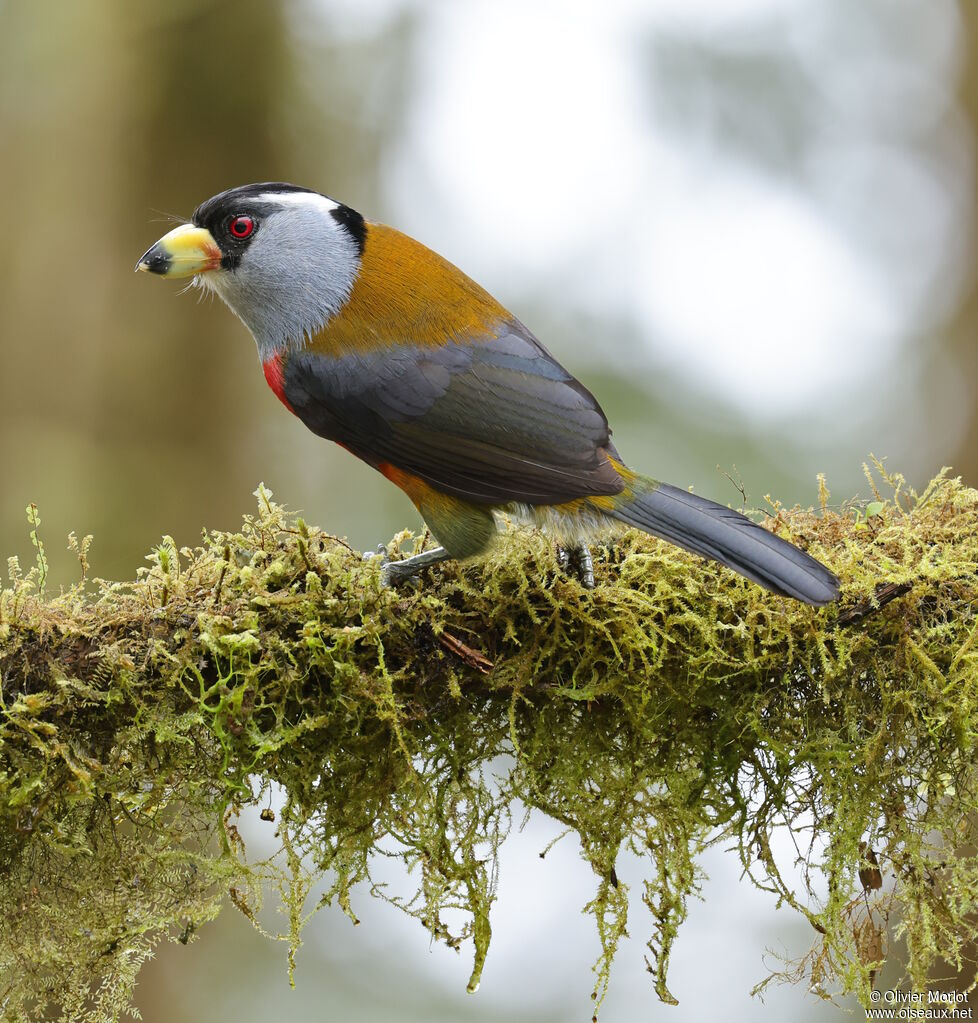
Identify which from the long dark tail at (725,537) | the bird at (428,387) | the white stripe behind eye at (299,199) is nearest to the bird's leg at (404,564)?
the bird at (428,387)

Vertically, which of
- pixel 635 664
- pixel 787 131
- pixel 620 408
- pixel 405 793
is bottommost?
pixel 405 793

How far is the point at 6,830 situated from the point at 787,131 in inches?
339

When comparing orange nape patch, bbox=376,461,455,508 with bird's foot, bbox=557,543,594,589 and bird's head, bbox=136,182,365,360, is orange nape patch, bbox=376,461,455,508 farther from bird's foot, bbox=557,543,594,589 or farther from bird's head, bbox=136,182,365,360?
bird's head, bbox=136,182,365,360

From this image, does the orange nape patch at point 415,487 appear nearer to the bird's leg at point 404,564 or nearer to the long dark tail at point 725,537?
the bird's leg at point 404,564

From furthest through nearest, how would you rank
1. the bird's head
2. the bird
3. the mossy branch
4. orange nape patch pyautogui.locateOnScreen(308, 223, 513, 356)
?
the bird's head, orange nape patch pyautogui.locateOnScreen(308, 223, 513, 356), the bird, the mossy branch

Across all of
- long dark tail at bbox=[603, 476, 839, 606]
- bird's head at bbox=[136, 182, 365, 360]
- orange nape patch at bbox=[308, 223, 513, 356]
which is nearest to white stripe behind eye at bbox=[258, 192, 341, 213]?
bird's head at bbox=[136, 182, 365, 360]

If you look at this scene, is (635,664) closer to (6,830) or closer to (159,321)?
(6,830)

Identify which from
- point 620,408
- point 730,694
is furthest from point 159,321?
point 730,694

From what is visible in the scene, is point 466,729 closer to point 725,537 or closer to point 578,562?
point 578,562

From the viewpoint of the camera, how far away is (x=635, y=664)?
2.32 metres

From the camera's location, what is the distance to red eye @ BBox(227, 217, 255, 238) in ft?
11.1

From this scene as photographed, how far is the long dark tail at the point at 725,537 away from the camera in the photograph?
2184 mm

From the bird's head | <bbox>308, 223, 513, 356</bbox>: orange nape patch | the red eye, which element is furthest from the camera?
the red eye

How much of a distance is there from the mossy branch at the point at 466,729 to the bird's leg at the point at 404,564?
6cm
